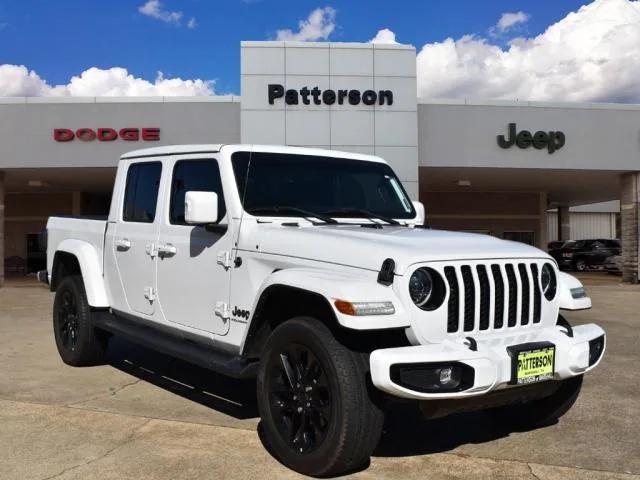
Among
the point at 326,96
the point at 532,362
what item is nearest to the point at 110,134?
the point at 326,96

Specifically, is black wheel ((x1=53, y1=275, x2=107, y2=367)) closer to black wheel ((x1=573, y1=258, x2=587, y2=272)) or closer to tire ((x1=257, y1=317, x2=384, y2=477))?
tire ((x1=257, y1=317, x2=384, y2=477))

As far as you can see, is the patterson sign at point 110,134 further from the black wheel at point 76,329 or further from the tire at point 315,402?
the tire at point 315,402

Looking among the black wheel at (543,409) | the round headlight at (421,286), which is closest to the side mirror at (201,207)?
the round headlight at (421,286)

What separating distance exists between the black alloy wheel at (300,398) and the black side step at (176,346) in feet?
0.88

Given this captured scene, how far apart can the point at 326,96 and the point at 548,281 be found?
13.4 m

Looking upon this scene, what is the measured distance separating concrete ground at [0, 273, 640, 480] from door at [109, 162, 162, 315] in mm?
859

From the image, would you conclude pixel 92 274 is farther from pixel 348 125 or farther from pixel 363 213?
pixel 348 125

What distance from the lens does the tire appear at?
3.17 metres

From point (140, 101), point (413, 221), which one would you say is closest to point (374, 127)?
point (140, 101)

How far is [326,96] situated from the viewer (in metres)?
16.6

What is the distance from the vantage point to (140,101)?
17078 mm

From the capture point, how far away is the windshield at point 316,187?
428 centimetres

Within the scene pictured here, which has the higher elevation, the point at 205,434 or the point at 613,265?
the point at 205,434

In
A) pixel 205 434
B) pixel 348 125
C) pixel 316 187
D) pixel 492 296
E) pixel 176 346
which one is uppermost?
pixel 348 125
